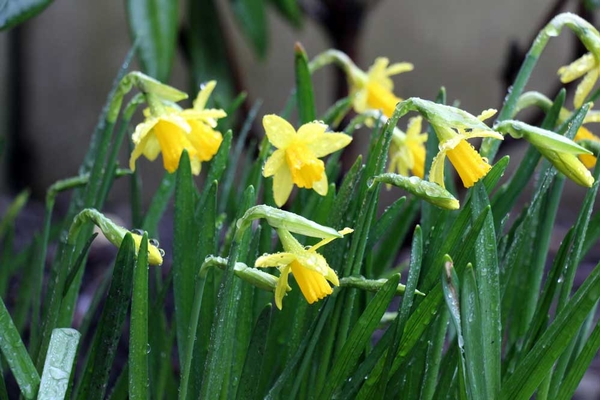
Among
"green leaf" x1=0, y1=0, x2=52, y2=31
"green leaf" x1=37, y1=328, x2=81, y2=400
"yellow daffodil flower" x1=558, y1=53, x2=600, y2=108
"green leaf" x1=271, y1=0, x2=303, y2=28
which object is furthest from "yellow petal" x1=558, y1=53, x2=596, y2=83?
"green leaf" x1=271, y1=0, x2=303, y2=28

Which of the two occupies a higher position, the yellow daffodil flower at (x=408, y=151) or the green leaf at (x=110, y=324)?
the yellow daffodil flower at (x=408, y=151)

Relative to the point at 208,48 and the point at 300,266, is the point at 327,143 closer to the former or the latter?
the point at 300,266

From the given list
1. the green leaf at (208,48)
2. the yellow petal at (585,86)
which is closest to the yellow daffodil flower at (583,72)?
the yellow petal at (585,86)

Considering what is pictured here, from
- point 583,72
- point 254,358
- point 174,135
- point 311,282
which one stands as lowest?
point 254,358

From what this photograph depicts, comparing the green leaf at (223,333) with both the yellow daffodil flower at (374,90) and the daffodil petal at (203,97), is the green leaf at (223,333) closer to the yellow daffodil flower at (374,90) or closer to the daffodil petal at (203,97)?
A: the daffodil petal at (203,97)

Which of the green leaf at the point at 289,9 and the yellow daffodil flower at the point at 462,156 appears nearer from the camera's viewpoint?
the yellow daffodil flower at the point at 462,156

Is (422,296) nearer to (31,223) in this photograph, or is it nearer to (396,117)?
(396,117)

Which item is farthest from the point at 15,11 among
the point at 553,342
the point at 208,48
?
the point at 208,48

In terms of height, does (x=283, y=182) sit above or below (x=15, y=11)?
below
